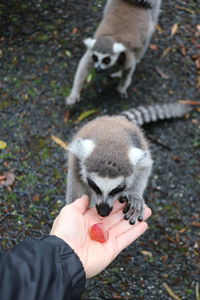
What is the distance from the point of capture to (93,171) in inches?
116

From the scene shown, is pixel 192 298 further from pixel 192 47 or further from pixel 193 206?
pixel 192 47

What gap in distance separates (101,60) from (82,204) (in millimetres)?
2355

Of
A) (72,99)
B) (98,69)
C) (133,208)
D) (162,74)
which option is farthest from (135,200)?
(162,74)

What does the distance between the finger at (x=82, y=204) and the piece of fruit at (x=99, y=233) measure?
0.20 m

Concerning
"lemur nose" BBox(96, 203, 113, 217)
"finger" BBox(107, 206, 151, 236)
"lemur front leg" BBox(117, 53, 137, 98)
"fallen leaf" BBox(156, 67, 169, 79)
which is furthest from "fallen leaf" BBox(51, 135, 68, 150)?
"lemur nose" BBox(96, 203, 113, 217)

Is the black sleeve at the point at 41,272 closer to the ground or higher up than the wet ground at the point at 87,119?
higher up

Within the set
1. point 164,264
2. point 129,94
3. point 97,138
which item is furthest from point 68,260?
point 129,94

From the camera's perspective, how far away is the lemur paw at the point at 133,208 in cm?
328

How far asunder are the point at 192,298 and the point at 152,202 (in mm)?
1044

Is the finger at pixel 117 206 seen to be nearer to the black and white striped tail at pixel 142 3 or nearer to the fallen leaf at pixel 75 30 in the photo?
the black and white striped tail at pixel 142 3

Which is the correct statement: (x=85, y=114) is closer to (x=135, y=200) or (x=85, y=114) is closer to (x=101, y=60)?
(x=101, y=60)

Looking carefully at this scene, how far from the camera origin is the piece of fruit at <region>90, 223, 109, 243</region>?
2908 mm

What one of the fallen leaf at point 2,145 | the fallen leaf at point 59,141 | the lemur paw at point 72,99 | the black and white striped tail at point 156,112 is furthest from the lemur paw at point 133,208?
the lemur paw at point 72,99

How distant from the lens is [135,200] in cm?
336
